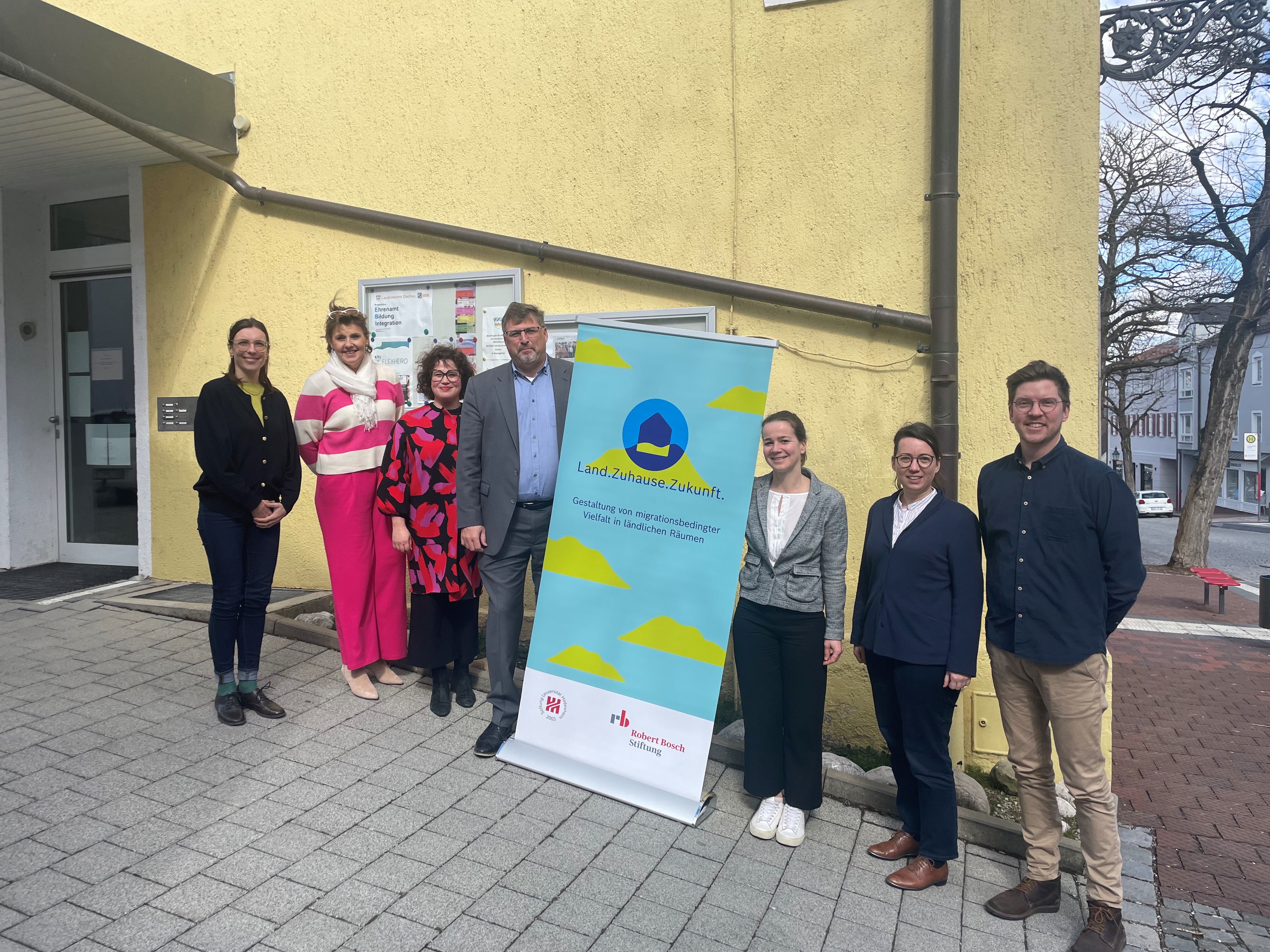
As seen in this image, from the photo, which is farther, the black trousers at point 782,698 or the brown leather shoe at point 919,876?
the black trousers at point 782,698

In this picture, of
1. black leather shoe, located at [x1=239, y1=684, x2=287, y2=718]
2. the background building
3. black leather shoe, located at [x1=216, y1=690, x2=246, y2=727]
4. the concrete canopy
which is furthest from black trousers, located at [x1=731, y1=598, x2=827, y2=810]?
the background building

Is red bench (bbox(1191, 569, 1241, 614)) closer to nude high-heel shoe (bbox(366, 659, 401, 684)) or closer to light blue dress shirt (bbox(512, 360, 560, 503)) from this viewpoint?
light blue dress shirt (bbox(512, 360, 560, 503))

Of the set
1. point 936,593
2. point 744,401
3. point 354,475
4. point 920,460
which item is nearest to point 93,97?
point 354,475

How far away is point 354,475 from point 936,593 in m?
2.95

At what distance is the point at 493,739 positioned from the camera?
402cm

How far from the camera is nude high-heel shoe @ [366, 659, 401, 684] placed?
4.78 metres

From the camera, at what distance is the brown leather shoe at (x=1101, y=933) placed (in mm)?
2922

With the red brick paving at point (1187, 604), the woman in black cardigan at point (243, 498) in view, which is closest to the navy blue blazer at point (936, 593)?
the woman in black cardigan at point (243, 498)

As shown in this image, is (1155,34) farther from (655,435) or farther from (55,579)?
(55,579)

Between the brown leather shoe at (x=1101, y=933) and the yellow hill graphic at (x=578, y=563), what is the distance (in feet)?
6.83

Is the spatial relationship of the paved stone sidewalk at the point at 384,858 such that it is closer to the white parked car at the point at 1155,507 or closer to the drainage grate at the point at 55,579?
the drainage grate at the point at 55,579

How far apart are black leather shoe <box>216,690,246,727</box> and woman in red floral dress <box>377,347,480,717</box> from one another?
0.85 meters

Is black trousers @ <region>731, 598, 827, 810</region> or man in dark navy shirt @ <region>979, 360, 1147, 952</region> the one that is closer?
man in dark navy shirt @ <region>979, 360, 1147, 952</region>

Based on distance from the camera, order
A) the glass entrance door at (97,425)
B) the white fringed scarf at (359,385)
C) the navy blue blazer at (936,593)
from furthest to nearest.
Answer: the glass entrance door at (97,425) < the white fringed scarf at (359,385) < the navy blue blazer at (936,593)
